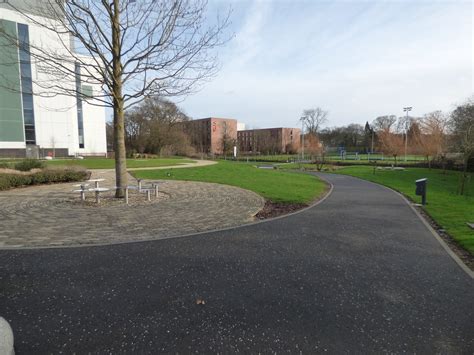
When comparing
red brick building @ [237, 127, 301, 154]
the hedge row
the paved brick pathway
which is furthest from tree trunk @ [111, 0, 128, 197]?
red brick building @ [237, 127, 301, 154]

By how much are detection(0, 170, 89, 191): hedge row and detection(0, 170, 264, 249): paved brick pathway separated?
2127 millimetres

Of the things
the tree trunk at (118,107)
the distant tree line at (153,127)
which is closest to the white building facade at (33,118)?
the distant tree line at (153,127)

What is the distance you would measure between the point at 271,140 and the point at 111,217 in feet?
276

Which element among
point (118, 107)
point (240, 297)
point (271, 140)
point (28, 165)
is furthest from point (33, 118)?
point (271, 140)

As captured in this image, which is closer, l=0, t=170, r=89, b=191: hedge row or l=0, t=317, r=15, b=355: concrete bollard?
l=0, t=317, r=15, b=355: concrete bollard

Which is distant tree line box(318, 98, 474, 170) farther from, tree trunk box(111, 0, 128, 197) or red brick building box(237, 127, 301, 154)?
tree trunk box(111, 0, 128, 197)

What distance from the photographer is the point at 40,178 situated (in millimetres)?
14555

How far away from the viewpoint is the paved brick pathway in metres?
5.88

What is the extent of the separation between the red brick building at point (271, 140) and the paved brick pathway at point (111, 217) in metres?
71.6

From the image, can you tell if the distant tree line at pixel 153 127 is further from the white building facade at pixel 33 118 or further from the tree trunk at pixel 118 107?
the tree trunk at pixel 118 107

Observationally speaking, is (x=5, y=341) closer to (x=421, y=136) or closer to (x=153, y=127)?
(x=421, y=136)

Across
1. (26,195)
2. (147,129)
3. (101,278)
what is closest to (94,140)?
(147,129)

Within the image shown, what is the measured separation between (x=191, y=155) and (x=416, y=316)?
6146cm

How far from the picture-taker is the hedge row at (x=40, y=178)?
12.9 m
